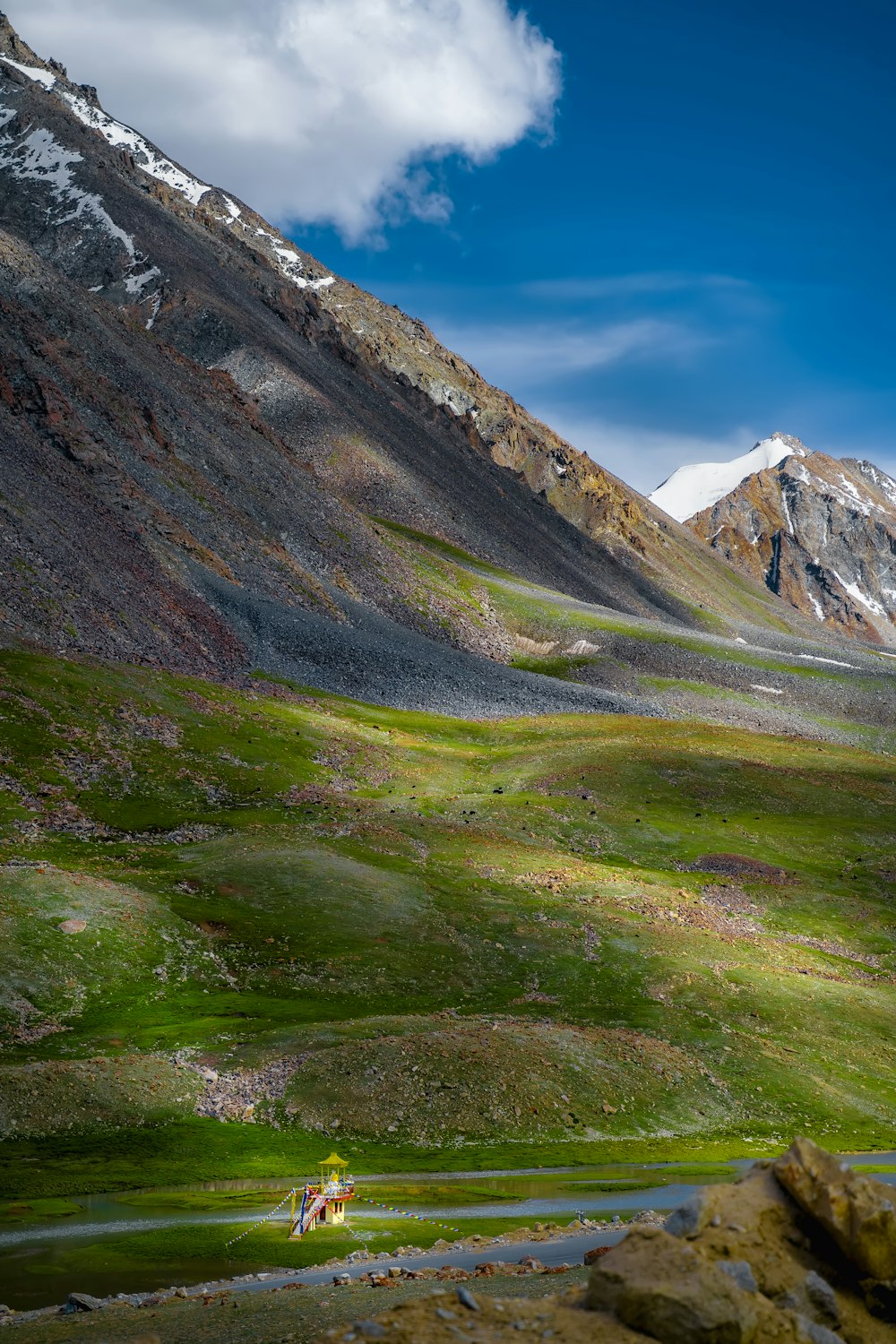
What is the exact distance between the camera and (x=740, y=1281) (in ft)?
49.4

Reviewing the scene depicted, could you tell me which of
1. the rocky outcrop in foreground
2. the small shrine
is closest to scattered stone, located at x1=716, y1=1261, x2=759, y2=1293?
the rocky outcrop in foreground

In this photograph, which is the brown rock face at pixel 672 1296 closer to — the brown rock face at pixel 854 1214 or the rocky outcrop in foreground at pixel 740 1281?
the rocky outcrop in foreground at pixel 740 1281

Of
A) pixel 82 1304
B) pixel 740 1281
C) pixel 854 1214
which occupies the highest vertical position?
pixel 854 1214

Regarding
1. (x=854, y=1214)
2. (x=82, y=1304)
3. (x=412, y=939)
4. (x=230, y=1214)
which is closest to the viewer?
(x=854, y=1214)

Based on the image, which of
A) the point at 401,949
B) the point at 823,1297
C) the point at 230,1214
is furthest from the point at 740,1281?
the point at 401,949

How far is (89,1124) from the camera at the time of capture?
41.5m

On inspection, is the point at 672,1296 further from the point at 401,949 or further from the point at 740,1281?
the point at 401,949

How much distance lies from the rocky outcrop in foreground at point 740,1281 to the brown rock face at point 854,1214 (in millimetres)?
18

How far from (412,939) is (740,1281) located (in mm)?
52807

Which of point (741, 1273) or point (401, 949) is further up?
point (741, 1273)

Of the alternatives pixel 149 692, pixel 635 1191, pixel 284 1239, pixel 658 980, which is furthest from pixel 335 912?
pixel 149 692

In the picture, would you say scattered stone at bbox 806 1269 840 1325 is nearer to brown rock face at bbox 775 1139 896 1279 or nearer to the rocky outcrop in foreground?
the rocky outcrop in foreground

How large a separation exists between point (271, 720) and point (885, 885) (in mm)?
59415

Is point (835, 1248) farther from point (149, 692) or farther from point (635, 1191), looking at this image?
point (149, 692)
